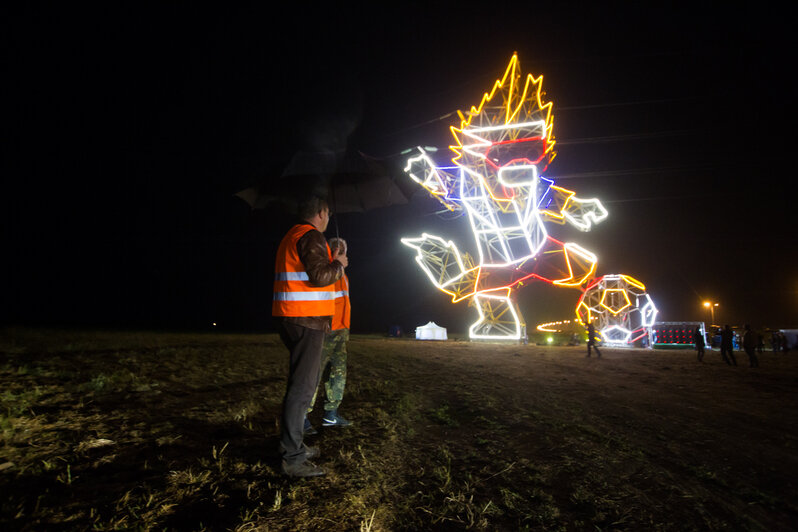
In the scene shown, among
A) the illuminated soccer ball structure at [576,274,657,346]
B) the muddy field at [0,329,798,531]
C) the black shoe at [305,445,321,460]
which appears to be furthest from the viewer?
the illuminated soccer ball structure at [576,274,657,346]

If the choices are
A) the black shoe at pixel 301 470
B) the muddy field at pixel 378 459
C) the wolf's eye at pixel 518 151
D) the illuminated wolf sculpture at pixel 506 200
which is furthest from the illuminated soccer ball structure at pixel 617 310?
the black shoe at pixel 301 470

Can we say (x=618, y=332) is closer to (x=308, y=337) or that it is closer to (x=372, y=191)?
(x=372, y=191)

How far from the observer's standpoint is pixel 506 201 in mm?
16312

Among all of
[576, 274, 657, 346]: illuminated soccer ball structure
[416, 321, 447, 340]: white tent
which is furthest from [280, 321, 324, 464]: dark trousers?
[416, 321, 447, 340]: white tent

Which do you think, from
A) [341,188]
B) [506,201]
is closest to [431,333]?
[506,201]

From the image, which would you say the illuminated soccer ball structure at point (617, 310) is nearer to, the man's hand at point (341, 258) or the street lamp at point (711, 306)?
the man's hand at point (341, 258)

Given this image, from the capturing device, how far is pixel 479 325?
62.5ft

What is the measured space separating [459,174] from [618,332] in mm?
13334

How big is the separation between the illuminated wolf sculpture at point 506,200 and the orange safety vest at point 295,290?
45.3 ft

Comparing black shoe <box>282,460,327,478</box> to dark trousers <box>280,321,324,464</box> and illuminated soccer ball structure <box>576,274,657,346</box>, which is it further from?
illuminated soccer ball structure <box>576,274,657,346</box>

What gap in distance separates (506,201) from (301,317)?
15.1 metres

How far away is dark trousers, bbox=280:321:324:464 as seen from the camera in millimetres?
2365

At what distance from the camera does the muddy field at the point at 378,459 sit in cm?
200

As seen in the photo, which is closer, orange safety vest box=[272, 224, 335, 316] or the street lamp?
orange safety vest box=[272, 224, 335, 316]
